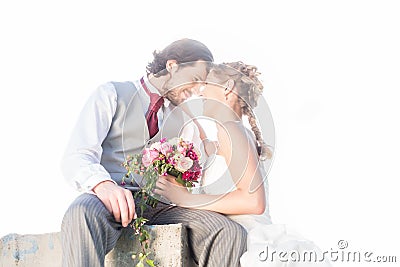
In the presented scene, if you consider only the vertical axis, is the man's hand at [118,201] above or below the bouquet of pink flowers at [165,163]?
below

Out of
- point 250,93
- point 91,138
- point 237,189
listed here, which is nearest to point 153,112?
point 91,138

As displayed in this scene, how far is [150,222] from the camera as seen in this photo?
283cm

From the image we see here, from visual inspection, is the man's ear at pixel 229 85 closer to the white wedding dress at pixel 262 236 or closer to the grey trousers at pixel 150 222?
the white wedding dress at pixel 262 236

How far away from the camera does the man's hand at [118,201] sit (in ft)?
8.47

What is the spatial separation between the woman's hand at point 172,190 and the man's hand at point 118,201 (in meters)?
0.22

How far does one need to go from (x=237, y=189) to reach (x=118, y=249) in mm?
564

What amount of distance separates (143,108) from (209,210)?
65 cm

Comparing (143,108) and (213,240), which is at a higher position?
(143,108)

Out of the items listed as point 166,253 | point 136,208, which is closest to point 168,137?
point 136,208

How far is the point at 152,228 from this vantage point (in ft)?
8.80

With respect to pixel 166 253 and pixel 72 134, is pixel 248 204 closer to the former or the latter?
pixel 166 253

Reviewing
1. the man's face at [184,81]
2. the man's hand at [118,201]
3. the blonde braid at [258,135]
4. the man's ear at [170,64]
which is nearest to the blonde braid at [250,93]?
the blonde braid at [258,135]

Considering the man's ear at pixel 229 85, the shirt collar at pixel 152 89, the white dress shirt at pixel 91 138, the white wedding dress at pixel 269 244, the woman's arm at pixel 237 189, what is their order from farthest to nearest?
the shirt collar at pixel 152 89 < the man's ear at pixel 229 85 < the woman's arm at pixel 237 189 < the white dress shirt at pixel 91 138 < the white wedding dress at pixel 269 244

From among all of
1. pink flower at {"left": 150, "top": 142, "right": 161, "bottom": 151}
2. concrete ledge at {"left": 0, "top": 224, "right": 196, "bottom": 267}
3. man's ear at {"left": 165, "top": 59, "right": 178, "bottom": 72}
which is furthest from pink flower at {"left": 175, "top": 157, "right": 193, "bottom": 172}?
man's ear at {"left": 165, "top": 59, "right": 178, "bottom": 72}
